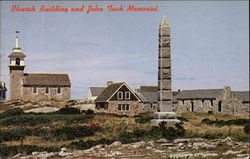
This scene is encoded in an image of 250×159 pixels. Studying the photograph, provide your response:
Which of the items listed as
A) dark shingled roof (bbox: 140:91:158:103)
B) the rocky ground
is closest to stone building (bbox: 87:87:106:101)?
dark shingled roof (bbox: 140:91:158:103)

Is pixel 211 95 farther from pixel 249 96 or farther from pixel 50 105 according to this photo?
pixel 50 105

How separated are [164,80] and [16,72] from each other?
49.4 m

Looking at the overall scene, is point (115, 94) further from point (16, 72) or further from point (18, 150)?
point (18, 150)

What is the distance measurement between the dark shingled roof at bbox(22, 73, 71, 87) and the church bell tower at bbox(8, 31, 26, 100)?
4.15ft

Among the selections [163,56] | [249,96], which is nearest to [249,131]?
[163,56]

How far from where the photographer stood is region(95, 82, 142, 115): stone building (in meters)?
50.0

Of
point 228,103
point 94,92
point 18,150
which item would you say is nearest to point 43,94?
point 94,92

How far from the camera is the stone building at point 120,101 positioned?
50.0 m

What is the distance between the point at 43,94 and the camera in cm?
7019

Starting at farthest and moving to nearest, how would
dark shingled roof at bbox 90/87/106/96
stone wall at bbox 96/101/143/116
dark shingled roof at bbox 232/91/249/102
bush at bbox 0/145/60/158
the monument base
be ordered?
dark shingled roof at bbox 90/87/106/96 → dark shingled roof at bbox 232/91/249/102 → stone wall at bbox 96/101/143/116 → the monument base → bush at bbox 0/145/60/158

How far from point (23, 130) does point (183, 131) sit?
10534 millimetres

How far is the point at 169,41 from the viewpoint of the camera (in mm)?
25062

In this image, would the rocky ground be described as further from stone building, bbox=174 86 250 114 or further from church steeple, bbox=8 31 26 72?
church steeple, bbox=8 31 26 72

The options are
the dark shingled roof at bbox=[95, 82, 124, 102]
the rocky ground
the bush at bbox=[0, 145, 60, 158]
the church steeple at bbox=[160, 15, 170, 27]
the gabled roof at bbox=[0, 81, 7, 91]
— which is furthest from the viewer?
the gabled roof at bbox=[0, 81, 7, 91]
